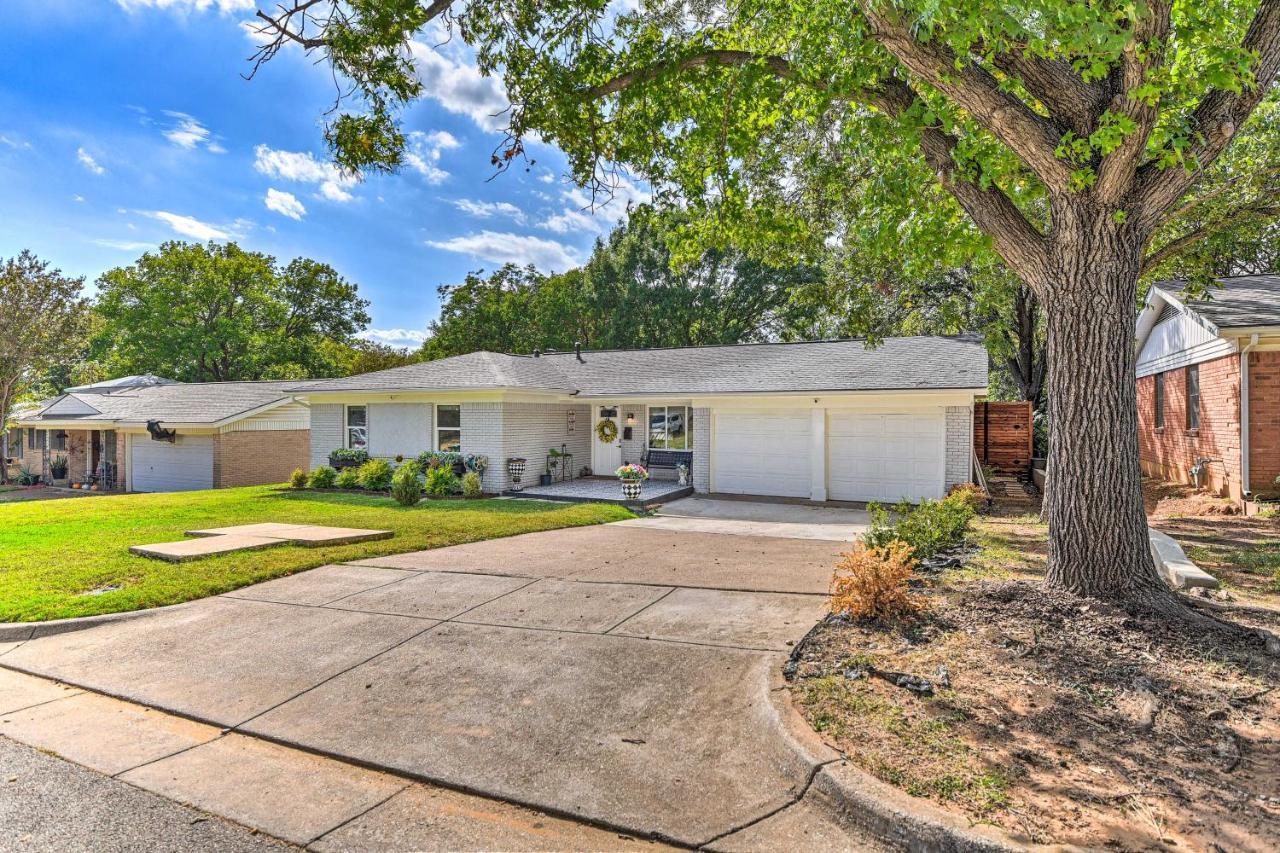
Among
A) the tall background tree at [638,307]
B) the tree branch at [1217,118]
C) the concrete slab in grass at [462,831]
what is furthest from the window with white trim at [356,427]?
the tree branch at [1217,118]

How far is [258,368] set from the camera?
3884 centimetres

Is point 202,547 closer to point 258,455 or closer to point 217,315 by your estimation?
point 258,455

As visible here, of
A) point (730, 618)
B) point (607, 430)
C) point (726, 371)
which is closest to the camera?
point (730, 618)

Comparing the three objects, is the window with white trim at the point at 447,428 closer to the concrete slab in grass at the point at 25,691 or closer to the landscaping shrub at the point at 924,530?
the landscaping shrub at the point at 924,530

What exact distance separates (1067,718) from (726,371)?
43.8ft

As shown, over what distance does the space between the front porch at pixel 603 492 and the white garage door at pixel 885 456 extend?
366 centimetres

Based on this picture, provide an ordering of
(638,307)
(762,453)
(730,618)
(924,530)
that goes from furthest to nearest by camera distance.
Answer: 1. (638,307)
2. (762,453)
3. (924,530)
4. (730,618)

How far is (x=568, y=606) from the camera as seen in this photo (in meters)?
6.04

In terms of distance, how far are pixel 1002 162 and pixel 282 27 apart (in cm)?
669

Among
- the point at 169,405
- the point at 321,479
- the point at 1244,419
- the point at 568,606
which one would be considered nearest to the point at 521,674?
the point at 568,606

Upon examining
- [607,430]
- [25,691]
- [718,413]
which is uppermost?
[718,413]

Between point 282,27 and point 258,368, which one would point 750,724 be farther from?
point 258,368

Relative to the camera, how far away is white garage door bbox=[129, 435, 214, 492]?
71.6 ft

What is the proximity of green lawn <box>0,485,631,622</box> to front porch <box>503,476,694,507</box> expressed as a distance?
72 cm
